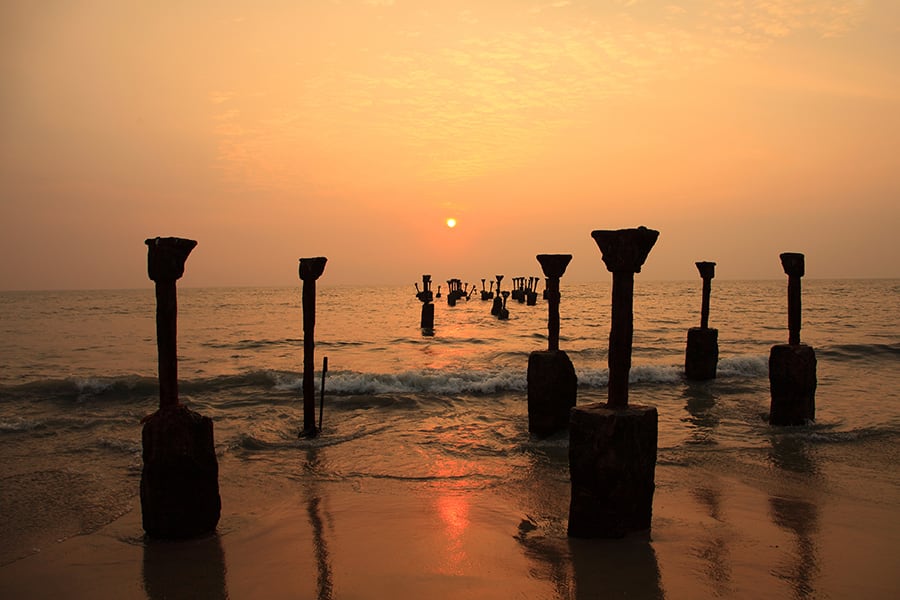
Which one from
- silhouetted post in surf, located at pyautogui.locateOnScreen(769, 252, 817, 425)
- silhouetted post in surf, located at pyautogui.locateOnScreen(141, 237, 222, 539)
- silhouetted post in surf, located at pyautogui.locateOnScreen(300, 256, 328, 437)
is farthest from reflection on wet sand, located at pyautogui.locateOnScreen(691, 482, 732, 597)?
silhouetted post in surf, located at pyautogui.locateOnScreen(300, 256, 328, 437)

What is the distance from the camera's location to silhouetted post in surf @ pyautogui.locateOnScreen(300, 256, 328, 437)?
9.63 metres

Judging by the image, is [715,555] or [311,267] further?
[311,267]

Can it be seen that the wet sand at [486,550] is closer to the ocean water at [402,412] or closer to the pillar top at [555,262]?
the ocean water at [402,412]

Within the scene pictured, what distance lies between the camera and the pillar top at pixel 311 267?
378 inches

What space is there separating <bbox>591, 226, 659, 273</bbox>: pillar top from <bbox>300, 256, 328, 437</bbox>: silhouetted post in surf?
5.45 meters

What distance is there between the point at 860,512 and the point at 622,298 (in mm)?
3380

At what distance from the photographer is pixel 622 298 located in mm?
5211

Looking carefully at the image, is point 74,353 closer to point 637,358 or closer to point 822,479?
point 637,358

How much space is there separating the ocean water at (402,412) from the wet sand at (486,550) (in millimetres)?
491

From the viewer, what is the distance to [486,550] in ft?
16.8

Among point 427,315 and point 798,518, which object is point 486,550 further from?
point 427,315

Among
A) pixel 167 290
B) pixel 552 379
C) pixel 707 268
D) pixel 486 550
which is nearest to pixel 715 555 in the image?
pixel 486 550

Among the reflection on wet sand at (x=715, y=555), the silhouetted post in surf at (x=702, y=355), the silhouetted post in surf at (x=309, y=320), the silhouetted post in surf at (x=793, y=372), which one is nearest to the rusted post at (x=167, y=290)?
the silhouetted post in surf at (x=309, y=320)

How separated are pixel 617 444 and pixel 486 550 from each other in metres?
1.38
